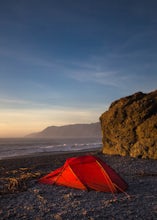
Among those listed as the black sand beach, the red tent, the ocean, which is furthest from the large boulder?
the ocean

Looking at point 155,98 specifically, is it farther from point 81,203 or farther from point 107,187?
point 81,203

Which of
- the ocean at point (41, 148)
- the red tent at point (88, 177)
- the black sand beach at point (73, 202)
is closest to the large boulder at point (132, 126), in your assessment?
the black sand beach at point (73, 202)

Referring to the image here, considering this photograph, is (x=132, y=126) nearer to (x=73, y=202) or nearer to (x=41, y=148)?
(x=73, y=202)

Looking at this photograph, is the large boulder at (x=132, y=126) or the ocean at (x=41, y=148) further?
the ocean at (x=41, y=148)

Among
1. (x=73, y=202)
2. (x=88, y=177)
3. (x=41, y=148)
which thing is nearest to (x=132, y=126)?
(x=88, y=177)

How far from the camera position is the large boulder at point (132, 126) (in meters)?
22.4

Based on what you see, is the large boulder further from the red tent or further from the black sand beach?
the red tent

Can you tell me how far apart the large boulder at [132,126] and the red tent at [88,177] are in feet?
33.6

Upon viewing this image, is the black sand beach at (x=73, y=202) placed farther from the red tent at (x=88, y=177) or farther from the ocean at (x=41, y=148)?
the ocean at (x=41, y=148)

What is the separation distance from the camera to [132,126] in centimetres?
2412

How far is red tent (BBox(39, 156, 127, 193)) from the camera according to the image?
37.6ft

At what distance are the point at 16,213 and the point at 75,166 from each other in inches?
179

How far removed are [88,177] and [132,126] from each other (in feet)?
42.7

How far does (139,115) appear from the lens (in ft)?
78.5
